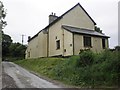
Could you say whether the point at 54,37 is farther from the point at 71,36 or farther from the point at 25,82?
the point at 25,82

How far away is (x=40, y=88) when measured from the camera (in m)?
13.9

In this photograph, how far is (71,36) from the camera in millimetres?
Result: 32062

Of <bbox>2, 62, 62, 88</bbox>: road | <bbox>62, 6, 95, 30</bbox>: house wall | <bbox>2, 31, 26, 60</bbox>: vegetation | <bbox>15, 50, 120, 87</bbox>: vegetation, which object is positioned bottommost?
<bbox>2, 62, 62, 88</bbox>: road

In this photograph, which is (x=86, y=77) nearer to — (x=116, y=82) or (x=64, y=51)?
(x=116, y=82)

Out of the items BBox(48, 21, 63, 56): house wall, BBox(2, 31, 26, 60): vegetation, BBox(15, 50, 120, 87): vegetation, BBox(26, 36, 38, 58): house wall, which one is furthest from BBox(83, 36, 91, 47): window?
BBox(2, 31, 26, 60): vegetation

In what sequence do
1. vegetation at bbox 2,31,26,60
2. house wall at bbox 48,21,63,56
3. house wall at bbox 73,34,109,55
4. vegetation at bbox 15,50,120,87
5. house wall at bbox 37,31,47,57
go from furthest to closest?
1. vegetation at bbox 2,31,26,60
2. house wall at bbox 37,31,47,57
3. house wall at bbox 48,21,63,56
4. house wall at bbox 73,34,109,55
5. vegetation at bbox 15,50,120,87

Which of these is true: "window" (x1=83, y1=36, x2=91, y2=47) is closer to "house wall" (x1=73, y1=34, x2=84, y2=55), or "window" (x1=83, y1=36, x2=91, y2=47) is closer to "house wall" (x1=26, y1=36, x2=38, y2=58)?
"house wall" (x1=73, y1=34, x2=84, y2=55)

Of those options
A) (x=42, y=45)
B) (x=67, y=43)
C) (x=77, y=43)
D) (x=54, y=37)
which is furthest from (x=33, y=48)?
(x=77, y=43)

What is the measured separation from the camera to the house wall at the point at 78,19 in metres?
36.4

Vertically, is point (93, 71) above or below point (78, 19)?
below

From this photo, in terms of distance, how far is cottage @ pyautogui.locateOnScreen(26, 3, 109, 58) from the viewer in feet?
106

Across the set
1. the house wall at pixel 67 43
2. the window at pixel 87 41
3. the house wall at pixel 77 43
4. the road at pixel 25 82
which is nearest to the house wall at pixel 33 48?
the house wall at pixel 67 43

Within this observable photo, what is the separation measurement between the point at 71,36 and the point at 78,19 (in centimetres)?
642

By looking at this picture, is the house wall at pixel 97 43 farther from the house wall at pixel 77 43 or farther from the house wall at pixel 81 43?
the house wall at pixel 77 43
